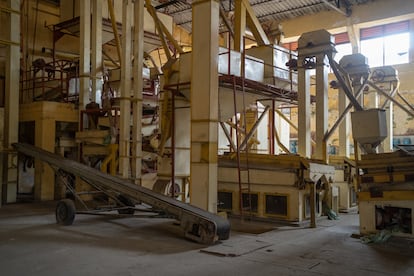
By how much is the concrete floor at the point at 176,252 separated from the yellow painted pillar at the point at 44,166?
3914 millimetres

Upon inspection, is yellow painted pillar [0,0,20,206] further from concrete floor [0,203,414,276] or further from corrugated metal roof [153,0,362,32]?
corrugated metal roof [153,0,362,32]

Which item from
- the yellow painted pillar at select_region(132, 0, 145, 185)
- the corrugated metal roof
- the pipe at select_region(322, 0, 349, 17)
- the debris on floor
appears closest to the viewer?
the debris on floor

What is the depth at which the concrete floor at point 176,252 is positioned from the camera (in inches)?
203

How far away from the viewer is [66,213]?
8.11 metres

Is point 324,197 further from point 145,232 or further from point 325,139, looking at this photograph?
point 145,232

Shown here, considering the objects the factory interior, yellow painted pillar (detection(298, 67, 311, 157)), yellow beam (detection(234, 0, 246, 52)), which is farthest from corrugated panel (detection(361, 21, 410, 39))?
yellow painted pillar (detection(298, 67, 311, 157))

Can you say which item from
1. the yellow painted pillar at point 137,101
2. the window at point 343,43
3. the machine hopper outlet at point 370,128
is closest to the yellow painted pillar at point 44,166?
the yellow painted pillar at point 137,101

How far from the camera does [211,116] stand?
24.7 ft

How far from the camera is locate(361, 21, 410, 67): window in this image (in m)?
19.2

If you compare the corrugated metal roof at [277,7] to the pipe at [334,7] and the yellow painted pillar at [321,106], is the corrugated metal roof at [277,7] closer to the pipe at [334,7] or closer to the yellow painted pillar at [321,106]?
the pipe at [334,7]

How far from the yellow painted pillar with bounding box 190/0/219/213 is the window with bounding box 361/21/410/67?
1386 centimetres

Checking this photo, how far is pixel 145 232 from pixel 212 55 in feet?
11.7

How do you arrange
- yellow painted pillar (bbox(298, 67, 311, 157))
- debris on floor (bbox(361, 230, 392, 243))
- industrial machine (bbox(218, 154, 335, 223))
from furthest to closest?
1. yellow painted pillar (bbox(298, 67, 311, 157))
2. industrial machine (bbox(218, 154, 335, 223))
3. debris on floor (bbox(361, 230, 392, 243))

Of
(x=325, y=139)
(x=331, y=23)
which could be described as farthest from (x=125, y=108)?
(x=331, y=23)
